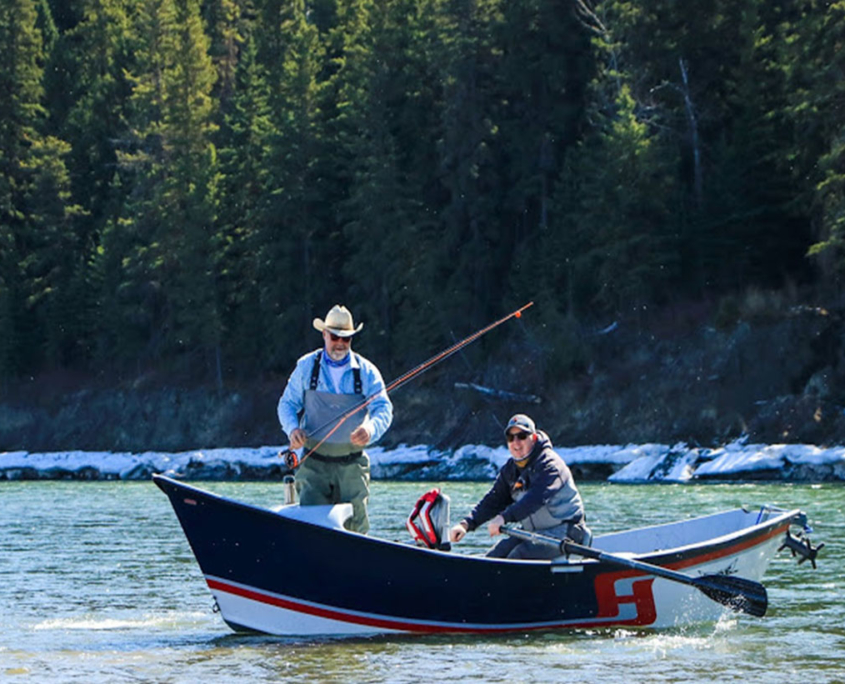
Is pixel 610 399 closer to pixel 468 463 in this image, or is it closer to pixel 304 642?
pixel 468 463

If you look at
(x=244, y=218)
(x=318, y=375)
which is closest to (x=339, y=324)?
(x=318, y=375)

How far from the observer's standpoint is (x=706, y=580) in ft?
43.4

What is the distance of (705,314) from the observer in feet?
158

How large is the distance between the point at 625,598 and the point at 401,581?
1953 millimetres

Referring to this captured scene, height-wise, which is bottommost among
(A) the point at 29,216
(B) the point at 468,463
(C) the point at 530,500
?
(B) the point at 468,463

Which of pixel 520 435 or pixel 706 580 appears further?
pixel 706 580

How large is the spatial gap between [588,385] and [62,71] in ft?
118

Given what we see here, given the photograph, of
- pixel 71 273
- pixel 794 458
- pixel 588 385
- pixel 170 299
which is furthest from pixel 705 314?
pixel 71 273

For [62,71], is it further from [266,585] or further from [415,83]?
[266,585]

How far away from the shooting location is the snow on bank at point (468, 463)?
3725 cm

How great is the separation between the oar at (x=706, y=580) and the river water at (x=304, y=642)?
0.74 ft

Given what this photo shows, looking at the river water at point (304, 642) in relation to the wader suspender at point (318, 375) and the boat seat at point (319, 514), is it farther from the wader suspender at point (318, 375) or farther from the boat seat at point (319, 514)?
the wader suspender at point (318, 375)

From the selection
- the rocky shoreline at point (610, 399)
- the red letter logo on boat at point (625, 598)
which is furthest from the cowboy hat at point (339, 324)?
the rocky shoreline at point (610, 399)

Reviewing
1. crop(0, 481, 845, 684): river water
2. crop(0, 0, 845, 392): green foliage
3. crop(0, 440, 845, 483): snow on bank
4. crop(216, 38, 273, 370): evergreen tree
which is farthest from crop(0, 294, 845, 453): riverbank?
crop(0, 481, 845, 684): river water
